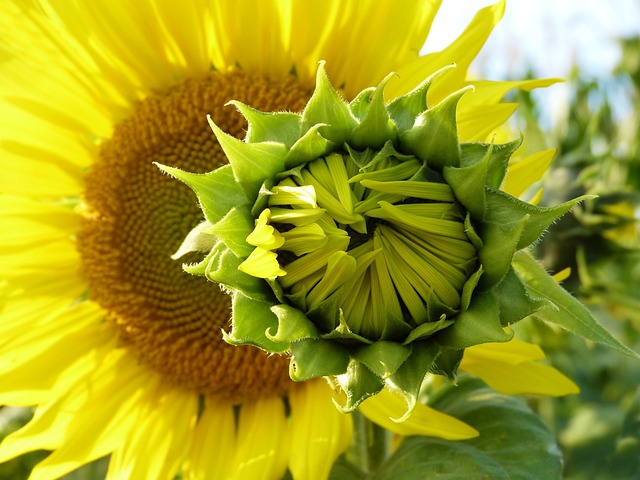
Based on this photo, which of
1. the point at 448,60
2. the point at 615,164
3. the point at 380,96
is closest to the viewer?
the point at 380,96

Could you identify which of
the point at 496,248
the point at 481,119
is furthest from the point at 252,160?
the point at 481,119

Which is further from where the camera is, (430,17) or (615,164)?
(615,164)

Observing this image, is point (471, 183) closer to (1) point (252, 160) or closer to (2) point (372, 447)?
(1) point (252, 160)

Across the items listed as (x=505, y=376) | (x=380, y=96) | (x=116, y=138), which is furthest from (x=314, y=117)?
(x=116, y=138)

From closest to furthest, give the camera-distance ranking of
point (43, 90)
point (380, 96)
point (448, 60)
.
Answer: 1. point (380, 96)
2. point (448, 60)
3. point (43, 90)

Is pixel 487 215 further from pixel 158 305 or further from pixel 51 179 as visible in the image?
pixel 51 179

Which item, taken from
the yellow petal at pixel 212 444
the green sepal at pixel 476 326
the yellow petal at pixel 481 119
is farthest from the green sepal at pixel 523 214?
the yellow petal at pixel 212 444

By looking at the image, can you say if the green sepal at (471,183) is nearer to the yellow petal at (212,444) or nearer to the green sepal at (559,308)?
the green sepal at (559,308)
